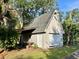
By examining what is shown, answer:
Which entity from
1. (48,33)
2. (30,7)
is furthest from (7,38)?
(30,7)

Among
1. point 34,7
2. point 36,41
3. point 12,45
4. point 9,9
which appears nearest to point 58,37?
point 36,41

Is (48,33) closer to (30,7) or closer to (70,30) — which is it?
(70,30)

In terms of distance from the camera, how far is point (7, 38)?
76.2 feet

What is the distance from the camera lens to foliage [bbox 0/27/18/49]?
75.7 ft

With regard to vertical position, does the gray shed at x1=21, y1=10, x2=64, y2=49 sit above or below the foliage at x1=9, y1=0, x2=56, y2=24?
below

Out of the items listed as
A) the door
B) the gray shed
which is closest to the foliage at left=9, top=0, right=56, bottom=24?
the gray shed

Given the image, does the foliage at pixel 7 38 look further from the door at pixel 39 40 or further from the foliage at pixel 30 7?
the foliage at pixel 30 7

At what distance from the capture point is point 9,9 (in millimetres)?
22328

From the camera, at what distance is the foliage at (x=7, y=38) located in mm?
23062

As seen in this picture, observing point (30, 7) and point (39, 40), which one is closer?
point (39, 40)

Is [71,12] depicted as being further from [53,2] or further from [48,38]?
[53,2]

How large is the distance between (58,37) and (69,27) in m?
5.49

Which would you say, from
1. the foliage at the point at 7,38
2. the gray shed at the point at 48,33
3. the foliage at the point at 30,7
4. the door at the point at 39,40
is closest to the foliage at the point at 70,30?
the gray shed at the point at 48,33

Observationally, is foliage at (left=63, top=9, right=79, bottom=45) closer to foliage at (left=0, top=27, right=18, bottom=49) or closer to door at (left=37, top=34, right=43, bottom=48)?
door at (left=37, top=34, right=43, bottom=48)
